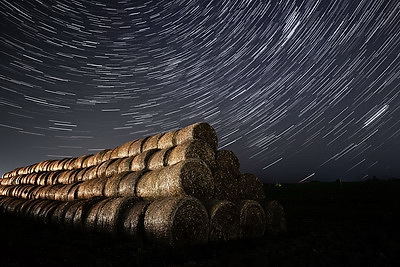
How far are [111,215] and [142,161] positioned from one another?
8.52ft

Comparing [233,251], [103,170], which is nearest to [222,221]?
[233,251]

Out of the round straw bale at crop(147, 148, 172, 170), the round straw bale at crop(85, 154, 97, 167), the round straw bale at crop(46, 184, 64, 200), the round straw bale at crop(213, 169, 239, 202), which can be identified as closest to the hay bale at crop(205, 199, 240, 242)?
the round straw bale at crop(213, 169, 239, 202)

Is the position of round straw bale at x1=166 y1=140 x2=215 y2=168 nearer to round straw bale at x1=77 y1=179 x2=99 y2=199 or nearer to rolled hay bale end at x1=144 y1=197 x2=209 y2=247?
rolled hay bale end at x1=144 y1=197 x2=209 y2=247

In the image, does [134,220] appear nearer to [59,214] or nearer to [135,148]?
[59,214]

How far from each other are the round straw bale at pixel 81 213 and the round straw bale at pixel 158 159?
2.31 m

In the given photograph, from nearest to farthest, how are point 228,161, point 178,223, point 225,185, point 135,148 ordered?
1. point 178,223
2. point 225,185
3. point 228,161
4. point 135,148

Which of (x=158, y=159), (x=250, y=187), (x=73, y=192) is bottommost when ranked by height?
(x=250, y=187)

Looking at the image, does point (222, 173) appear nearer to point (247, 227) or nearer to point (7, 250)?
point (247, 227)

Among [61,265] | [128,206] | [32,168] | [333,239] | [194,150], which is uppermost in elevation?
[32,168]

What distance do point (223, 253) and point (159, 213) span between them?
1872 millimetres

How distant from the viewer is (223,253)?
6.11 metres

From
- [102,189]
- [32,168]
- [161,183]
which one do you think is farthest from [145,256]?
[32,168]

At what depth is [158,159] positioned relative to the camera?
9.97 meters

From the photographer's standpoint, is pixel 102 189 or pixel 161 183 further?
pixel 102 189
